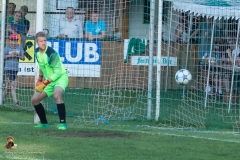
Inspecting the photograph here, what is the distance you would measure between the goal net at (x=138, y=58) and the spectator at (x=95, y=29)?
2 cm

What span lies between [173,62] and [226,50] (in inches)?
53.2

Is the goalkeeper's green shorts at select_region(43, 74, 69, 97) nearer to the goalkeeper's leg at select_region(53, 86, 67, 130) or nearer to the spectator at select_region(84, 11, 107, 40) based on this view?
the goalkeeper's leg at select_region(53, 86, 67, 130)

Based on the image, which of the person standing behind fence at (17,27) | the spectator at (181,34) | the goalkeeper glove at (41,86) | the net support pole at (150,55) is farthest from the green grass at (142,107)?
the goalkeeper glove at (41,86)

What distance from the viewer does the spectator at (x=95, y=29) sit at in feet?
50.4

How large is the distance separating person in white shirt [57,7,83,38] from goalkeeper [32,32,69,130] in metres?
2.91

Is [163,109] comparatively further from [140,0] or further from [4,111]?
[4,111]

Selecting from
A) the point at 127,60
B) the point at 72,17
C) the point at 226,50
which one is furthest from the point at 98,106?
the point at 226,50

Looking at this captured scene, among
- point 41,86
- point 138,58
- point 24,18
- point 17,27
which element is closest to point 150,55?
point 138,58

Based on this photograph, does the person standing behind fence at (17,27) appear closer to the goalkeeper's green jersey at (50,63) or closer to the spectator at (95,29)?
the spectator at (95,29)

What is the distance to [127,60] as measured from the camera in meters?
15.5

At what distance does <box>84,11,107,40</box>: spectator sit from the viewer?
15375 millimetres

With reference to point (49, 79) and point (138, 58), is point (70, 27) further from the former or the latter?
point (49, 79)

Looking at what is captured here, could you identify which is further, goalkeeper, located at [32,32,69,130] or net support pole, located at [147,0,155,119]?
net support pole, located at [147,0,155,119]

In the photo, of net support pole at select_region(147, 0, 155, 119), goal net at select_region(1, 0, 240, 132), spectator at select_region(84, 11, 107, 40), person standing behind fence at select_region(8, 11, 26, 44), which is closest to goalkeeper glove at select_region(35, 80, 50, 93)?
goal net at select_region(1, 0, 240, 132)
